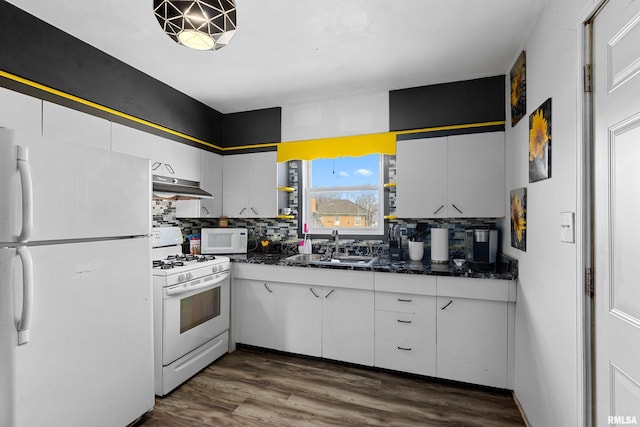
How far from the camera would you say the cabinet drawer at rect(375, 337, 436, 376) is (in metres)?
2.40

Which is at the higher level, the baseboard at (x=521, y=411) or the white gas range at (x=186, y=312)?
the white gas range at (x=186, y=312)

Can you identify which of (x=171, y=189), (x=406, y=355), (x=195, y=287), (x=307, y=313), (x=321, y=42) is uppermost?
(x=321, y=42)

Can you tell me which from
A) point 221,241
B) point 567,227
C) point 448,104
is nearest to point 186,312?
point 221,241

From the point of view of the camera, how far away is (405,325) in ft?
8.03

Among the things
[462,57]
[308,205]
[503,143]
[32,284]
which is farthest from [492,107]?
[32,284]

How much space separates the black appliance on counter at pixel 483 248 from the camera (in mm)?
2420

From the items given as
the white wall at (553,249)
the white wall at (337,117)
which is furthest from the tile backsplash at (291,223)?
the white wall at (553,249)

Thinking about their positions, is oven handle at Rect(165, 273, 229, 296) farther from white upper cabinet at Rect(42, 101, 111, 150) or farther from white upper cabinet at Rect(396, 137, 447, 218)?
white upper cabinet at Rect(396, 137, 447, 218)

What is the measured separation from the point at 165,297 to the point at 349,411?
1444 mm

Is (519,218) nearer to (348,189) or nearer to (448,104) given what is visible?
(448,104)

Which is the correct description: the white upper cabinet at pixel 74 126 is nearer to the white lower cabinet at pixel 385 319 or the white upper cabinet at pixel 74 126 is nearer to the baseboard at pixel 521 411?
the white lower cabinet at pixel 385 319

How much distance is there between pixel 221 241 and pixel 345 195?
1.34 meters

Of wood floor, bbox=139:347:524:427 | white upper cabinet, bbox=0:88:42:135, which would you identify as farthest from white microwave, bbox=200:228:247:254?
white upper cabinet, bbox=0:88:42:135

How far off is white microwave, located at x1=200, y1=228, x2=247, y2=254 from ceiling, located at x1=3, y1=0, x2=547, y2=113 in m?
1.32
